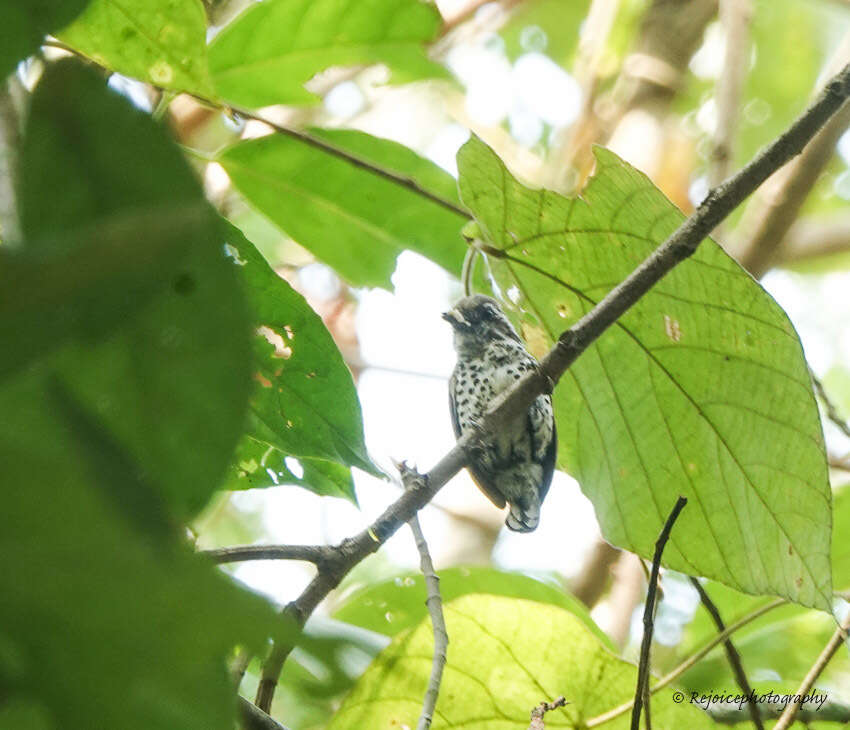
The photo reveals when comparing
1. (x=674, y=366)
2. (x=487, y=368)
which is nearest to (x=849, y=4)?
(x=487, y=368)

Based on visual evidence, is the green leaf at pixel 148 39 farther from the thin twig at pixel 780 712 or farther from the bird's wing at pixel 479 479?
the bird's wing at pixel 479 479

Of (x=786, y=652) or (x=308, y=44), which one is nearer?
(x=308, y=44)

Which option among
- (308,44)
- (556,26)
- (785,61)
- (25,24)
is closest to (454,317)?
(308,44)

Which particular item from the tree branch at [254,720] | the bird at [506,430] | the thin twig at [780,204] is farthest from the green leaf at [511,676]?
the thin twig at [780,204]

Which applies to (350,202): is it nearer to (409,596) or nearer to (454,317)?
(409,596)

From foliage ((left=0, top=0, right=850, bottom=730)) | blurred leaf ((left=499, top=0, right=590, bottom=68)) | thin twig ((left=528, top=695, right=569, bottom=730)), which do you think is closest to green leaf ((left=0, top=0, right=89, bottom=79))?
foliage ((left=0, top=0, right=850, bottom=730))

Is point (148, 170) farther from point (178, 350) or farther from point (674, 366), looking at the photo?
point (674, 366)

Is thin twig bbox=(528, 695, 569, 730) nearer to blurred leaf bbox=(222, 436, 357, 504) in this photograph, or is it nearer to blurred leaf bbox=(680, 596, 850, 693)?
blurred leaf bbox=(222, 436, 357, 504)
